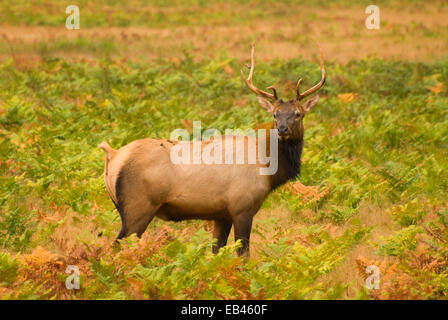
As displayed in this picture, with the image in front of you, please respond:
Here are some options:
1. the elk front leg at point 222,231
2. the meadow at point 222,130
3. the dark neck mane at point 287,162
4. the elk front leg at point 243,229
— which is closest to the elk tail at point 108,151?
the meadow at point 222,130

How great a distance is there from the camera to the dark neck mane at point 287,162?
7949 mm

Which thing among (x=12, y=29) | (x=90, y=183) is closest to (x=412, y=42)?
(x=12, y=29)

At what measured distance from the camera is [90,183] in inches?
378

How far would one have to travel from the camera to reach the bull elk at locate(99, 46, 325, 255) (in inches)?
289

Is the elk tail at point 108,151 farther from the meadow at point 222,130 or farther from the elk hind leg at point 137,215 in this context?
the meadow at point 222,130

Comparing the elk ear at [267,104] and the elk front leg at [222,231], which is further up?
the elk ear at [267,104]

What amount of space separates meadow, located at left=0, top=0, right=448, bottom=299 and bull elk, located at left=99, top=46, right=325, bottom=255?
1.13 ft

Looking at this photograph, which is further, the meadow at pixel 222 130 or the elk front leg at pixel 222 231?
the elk front leg at pixel 222 231

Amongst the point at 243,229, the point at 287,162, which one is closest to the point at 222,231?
the point at 243,229

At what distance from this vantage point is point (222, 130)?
13203 millimetres

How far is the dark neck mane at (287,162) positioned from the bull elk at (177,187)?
0.04 meters

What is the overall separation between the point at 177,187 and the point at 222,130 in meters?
5.84

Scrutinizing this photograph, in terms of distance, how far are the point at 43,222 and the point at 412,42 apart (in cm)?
2025

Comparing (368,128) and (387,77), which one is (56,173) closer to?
(368,128)
